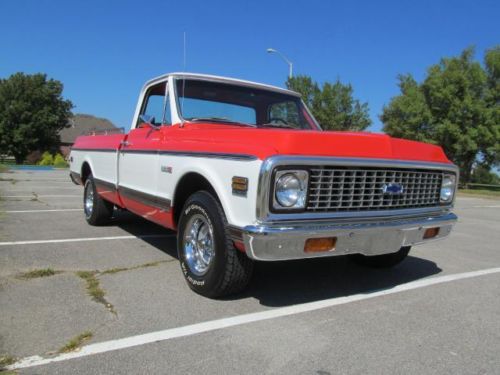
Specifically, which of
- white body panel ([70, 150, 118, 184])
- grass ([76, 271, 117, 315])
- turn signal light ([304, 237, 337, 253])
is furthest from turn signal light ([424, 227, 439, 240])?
white body panel ([70, 150, 118, 184])

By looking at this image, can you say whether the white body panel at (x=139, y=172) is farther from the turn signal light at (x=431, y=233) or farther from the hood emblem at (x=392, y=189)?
the turn signal light at (x=431, y=233)

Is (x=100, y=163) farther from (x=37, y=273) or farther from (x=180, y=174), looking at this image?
(x=180, y=174)

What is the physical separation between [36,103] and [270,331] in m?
50.5

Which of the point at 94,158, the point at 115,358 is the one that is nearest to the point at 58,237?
the point at 94,158

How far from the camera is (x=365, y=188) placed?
3.51 meters

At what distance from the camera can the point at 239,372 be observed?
2506 millimetres

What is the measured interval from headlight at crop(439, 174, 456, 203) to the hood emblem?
0.76 m

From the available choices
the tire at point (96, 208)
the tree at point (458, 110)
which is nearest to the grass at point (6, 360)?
the tire at point (96, 208)

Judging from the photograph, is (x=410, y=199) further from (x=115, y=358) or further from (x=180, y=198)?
(x=115, y=358)

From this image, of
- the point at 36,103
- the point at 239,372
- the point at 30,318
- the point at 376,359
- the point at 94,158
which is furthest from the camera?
the point at 36,103

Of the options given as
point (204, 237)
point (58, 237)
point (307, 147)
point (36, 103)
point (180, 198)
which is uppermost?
point (36, 103)

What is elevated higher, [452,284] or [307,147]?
[307,147]

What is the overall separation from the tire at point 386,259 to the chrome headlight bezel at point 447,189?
0.64 meters

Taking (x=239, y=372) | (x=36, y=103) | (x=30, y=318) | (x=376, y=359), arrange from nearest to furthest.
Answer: (x=239, y=372), (x=376, y=359), (x=30, y=318), (x=36, y=103)
